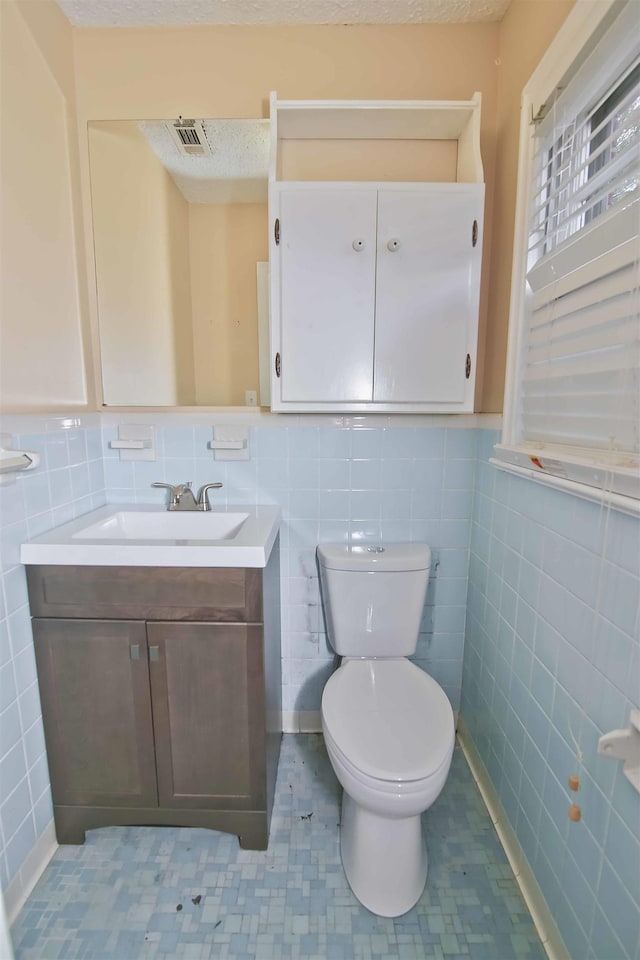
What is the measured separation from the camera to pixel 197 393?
1.49 metres

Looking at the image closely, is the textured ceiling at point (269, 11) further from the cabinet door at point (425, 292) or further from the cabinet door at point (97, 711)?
the cabinet door at point (97, 711)

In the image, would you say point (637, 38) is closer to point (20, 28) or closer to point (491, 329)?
point (491, 329)

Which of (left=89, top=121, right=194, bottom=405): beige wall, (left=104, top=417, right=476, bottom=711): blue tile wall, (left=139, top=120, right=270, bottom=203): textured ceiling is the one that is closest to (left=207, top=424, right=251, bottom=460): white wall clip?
(left=104, top=417, right=476, bottom=711): blue tile wall

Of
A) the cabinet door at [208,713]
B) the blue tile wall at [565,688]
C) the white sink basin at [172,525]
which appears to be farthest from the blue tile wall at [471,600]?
the cabinet door at [208,713]

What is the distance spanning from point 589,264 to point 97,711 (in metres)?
1.64

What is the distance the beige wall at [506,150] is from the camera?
1102 millimetres

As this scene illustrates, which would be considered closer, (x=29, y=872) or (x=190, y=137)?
(x=29, y=872)

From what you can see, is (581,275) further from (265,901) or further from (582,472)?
(265,901)

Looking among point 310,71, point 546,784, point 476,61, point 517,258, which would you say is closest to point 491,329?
point 517,258

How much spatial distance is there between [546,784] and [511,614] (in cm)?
40

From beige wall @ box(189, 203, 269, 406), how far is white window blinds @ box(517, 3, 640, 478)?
857mm

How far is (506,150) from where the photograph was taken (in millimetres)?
1275

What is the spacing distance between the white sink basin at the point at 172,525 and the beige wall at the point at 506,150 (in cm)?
96

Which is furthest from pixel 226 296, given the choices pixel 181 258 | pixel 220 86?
pixel 220 86
